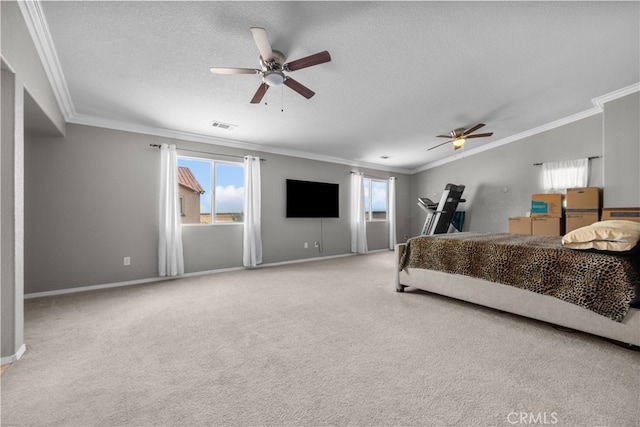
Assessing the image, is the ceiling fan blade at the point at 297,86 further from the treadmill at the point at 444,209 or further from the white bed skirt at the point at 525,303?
the treadmill at the point at 444,209

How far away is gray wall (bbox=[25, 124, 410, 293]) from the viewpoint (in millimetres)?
3178

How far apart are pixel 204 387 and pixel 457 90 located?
405 cm

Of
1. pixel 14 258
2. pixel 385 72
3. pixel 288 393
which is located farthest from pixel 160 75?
pixel 288 393

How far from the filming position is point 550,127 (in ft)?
15.9

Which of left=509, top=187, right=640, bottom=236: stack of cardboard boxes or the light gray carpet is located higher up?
left=509, top=187, right=640, bottom=236: stack of cardboard boxes

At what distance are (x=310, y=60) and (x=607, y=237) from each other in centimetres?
273

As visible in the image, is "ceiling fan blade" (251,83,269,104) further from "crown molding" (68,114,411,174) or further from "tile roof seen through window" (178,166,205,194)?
"tile roof seen through window" (178,166,205,194)

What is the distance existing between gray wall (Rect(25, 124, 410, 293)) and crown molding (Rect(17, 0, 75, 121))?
0.71 meters

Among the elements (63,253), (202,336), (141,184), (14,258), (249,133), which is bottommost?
(202,336)

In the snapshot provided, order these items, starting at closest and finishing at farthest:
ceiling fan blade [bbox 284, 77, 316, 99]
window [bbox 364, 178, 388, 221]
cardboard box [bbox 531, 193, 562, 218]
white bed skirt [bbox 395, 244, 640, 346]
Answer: white bed skirt [bbox 395, 244, 640, 346]
ceiling fan blade [bbox 284, 77, 316, 99]
cardboard box [bbox 531, 193, 562, 218]
window [bbox 364, 178, 388, 221]

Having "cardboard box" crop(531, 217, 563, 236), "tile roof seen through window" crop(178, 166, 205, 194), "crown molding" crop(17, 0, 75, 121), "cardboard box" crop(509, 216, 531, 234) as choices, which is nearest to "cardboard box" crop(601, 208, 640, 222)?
"cardboard box" crop(531, 217, 563, 236)

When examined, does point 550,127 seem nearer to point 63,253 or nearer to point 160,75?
point 160,75

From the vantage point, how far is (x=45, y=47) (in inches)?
82.4

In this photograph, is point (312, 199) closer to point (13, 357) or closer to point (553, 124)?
point (13, 357)
